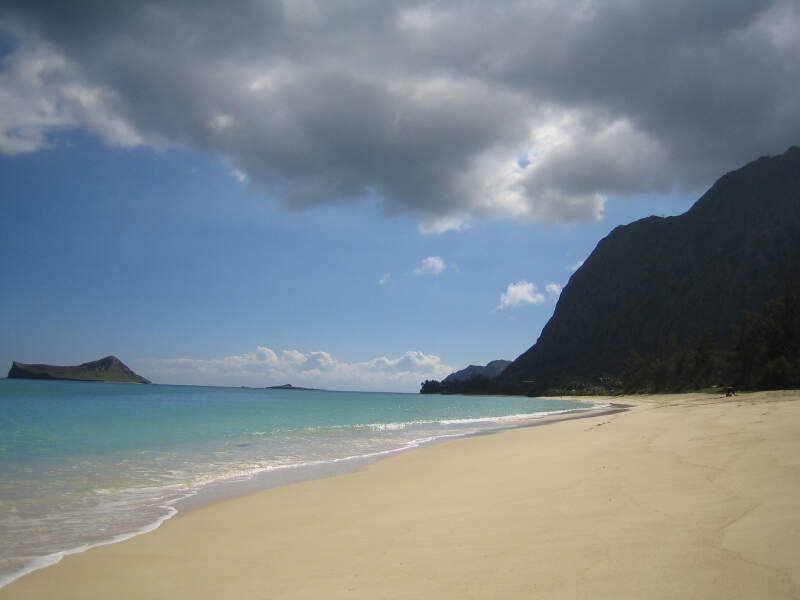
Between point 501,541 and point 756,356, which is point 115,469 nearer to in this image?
point 501,541

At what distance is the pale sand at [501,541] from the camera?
412 cm

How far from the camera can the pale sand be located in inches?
162

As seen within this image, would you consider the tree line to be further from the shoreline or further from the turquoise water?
the shoreline

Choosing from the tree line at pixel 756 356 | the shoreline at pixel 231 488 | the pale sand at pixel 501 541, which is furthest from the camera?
the tree line at pixel 756 356

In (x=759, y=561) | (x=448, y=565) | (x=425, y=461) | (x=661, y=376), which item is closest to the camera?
(x=759, y=561)

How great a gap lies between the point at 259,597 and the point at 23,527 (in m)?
6.31

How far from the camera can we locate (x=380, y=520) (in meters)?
7.49

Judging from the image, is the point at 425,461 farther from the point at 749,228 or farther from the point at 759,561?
the point at 749,228

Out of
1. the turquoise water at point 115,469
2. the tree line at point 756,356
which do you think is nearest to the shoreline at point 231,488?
the turquoise water at point 115,469

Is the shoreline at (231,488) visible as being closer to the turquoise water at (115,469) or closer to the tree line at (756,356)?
the turquoise water at (115,469)

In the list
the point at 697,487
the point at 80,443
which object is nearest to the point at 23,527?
the point at 697,487

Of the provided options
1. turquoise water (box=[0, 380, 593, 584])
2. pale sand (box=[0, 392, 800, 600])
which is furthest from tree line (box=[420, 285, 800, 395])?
pale sand (box=[0, 392, 800, 600])

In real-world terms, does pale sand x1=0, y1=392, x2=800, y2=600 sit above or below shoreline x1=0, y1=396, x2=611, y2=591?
above

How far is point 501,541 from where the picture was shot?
551cm
